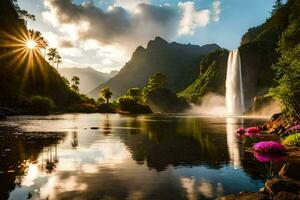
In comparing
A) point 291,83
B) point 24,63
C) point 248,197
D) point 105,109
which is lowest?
point 248,197

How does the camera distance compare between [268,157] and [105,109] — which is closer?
[268,157]

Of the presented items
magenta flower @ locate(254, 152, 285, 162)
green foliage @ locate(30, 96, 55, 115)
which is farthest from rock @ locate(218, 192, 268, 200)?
green foliage @ locate(30, 96, 55, 115)

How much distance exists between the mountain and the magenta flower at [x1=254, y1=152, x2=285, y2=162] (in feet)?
360

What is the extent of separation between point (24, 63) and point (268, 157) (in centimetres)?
15546

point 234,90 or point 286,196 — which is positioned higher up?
point 234,90

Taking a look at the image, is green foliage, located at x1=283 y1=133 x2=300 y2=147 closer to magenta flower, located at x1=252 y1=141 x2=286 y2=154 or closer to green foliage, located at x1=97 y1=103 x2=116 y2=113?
magenta flower, located at x1=252 y1=141 x2=286 y2=154

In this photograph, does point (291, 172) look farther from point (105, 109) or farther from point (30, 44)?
point (30, 44)

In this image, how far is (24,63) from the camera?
16075 cm

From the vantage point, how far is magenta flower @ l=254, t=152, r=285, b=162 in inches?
843

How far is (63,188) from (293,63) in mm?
26199

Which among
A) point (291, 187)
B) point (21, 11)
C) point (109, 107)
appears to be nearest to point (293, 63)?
point (291, 187)

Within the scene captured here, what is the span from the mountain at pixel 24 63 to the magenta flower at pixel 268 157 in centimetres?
10962

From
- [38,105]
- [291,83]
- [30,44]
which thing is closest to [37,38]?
[30,44]

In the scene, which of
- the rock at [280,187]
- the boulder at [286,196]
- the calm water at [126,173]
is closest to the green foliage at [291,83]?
the calm water at [126,173]
